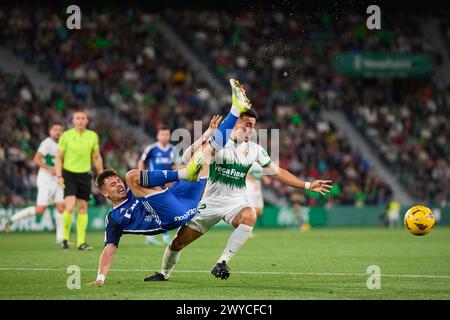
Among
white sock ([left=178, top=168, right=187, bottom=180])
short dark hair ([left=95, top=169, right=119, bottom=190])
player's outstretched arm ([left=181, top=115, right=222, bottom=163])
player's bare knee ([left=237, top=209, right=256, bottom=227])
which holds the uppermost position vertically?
player's outstretched arm ([left=181, top=115, right=222, bottom=163])

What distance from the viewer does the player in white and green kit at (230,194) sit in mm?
12031

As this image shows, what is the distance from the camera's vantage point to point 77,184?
59.4 feet

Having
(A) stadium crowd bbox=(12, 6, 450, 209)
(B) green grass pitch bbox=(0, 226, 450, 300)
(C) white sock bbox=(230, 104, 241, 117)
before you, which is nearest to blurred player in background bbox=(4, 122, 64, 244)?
(B) green grass pitch bbox=(0, 226, 450, 300)

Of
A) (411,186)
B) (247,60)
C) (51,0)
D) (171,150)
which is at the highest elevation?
(51,0)

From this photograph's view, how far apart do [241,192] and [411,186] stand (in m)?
24.8

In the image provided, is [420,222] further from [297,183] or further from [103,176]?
[103,176]

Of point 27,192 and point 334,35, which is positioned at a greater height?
point 334,35

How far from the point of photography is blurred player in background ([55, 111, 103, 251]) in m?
17.9

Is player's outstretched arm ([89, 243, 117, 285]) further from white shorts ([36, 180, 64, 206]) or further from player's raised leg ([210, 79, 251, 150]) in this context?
white shorts ([36, 180, 64, 206])

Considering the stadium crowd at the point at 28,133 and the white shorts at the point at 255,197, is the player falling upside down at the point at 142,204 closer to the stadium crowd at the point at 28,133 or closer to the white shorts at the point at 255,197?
the white shorts at the point at 255,197

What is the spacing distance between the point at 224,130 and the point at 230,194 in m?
1.27

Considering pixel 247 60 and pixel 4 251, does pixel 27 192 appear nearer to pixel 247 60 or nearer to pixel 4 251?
pixel 4 251
